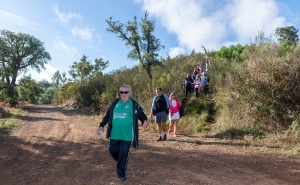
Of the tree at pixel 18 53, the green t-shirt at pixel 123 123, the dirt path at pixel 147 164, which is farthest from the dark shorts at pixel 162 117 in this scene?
the tree at pixel 18 53

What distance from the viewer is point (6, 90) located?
2291cm

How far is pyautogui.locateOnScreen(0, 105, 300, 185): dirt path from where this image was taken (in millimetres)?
4617

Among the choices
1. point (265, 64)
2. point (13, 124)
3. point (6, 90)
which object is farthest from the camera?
point (6, 90)

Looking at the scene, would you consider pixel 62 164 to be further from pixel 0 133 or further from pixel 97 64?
pixel 97 64

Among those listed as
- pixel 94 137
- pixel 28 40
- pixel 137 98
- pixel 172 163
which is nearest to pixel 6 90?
pixel 28 40

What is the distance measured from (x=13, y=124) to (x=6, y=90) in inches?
528

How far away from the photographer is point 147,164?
5.55 m

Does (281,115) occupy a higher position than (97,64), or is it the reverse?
(97,64)

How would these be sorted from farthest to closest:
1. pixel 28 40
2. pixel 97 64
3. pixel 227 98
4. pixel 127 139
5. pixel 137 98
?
pixel 97 64
pixel 28 40
pixel 137 98
pixel 227 98
pixel 127 139

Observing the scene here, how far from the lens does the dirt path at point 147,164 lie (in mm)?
4617

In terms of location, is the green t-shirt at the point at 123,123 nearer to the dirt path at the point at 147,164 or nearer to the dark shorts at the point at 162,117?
the dirt path at the point at 147,164

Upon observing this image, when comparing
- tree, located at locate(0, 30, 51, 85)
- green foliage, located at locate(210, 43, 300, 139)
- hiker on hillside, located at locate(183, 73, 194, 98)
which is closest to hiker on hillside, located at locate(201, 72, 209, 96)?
hiker on hillside, located at locate(183, 73, 194, 98)

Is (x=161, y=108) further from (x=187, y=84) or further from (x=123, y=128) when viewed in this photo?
(x=187, y=84)

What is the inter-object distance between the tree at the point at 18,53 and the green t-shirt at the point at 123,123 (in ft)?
90.7
